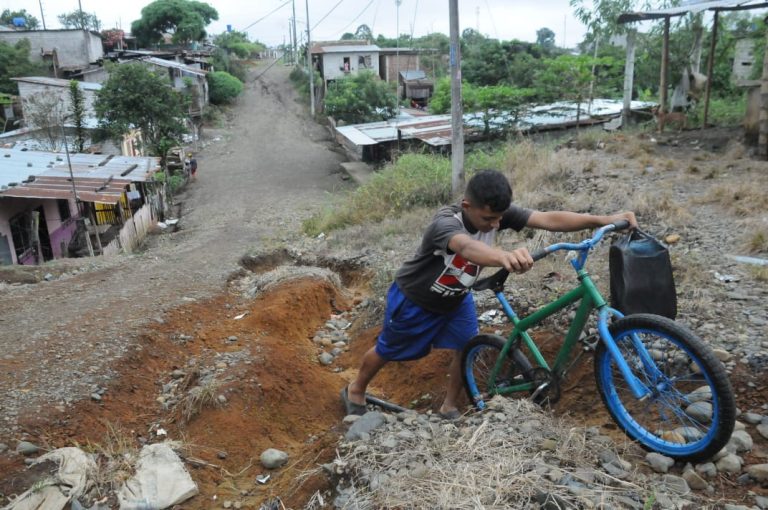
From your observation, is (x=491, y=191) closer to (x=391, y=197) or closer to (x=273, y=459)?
(x=273, y=459)

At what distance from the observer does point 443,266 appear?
2.87 meters

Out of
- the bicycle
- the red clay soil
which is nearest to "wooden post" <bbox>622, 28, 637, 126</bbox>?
the red clay soil

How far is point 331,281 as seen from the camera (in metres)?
6.43

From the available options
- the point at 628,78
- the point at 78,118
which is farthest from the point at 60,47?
the point at 628,78

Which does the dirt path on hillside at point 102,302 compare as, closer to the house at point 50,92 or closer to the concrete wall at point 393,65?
the house at point 50,92

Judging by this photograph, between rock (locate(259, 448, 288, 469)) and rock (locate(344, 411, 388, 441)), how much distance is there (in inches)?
21.6

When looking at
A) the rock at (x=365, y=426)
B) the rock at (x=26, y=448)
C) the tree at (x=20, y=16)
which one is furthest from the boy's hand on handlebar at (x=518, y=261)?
the tree at (x=20, y=16)

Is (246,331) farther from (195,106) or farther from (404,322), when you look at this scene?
(195,106)

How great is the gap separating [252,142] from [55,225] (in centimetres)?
1543

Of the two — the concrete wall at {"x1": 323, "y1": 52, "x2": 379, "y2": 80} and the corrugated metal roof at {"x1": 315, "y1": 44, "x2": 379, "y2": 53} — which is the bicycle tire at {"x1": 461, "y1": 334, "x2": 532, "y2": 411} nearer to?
the concrete wall at {"x1": 323, "y1": 52, "x2": 379, "y2": 80}

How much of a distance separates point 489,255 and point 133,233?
13.2m

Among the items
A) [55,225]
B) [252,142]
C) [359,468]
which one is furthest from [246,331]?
[252,142]

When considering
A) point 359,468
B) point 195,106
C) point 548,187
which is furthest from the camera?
point 195,106

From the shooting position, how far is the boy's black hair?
2570mm
